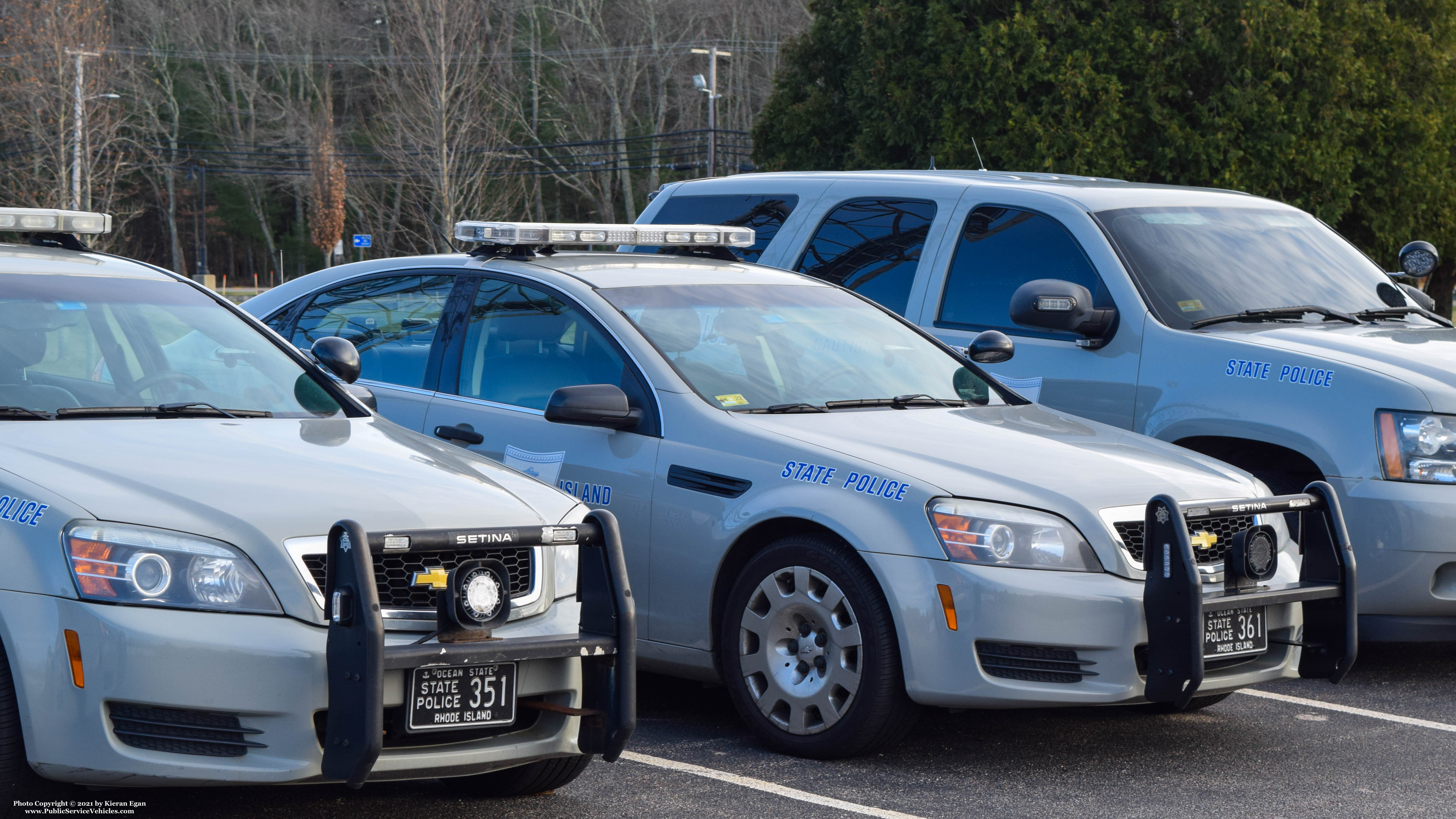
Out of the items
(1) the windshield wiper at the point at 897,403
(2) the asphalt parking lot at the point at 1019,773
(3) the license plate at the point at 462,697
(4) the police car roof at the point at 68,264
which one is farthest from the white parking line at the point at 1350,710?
(4) the police car roof at the point at 68,264

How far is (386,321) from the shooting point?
6602mm

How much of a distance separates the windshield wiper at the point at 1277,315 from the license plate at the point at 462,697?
3.84 meters

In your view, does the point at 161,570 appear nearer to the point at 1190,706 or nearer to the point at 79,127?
the point at 1190,706

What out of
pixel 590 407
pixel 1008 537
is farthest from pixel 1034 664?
pixel 590 407

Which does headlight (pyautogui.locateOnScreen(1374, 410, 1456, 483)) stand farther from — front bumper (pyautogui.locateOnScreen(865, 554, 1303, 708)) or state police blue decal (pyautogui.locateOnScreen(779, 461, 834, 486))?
state police blue decal (pyautogui.locateOnScreen(779, 461, 834, 486))

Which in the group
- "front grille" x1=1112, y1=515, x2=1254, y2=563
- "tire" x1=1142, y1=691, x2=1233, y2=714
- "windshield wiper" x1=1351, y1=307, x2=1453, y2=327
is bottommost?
"tire" x1=1142, y1=691, x2=1233, y2=714

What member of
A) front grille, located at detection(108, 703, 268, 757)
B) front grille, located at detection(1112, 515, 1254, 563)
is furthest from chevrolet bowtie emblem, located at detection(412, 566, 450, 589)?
front grille, located at detection(1112, 515, 1254, 563)

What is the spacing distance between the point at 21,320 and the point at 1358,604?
4771 millimetres

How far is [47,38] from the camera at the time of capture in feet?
155

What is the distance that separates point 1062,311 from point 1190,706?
168 centimetres

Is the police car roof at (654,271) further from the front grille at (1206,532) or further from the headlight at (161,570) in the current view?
the headlight at (161,570)

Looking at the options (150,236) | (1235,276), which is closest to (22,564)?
(1235,276)

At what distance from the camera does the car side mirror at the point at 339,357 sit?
5.40 meters

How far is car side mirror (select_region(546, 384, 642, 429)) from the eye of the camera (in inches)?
206
